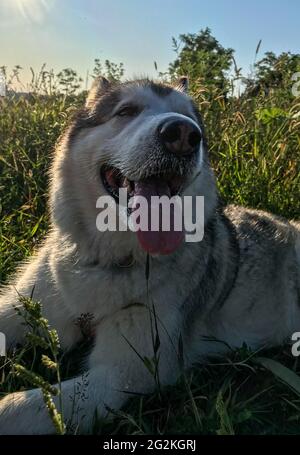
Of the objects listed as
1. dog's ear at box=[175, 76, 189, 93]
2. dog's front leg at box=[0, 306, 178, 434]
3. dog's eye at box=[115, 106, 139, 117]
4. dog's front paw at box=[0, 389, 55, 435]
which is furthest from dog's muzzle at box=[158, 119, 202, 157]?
dog's front paw at box=[0, 389, 55, 435]

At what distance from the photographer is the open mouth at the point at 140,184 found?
110 inches

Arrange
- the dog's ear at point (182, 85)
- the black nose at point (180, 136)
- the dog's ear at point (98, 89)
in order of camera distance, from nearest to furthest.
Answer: the black nose at point (180, 136), the dog's ear at point (98, 89), the dog's ear at point (182, 85)

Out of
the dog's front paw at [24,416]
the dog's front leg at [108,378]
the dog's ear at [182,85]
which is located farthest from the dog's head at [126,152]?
the dog's front paw at [24,416]

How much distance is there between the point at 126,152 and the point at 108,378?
1053 mm

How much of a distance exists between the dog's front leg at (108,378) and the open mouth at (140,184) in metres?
0.56

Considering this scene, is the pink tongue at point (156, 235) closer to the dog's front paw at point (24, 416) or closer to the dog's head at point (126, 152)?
the dog's head at point (126, 152)

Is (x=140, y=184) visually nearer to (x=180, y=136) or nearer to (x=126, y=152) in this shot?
(x=126, y=152)

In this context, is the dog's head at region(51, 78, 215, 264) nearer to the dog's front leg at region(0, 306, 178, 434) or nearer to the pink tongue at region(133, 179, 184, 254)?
the pink tongue at region(133, 179, 184, 254)

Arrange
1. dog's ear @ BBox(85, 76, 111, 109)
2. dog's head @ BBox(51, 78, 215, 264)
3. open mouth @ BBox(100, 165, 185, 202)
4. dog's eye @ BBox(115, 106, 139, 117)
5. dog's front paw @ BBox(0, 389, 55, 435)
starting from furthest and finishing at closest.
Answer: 1. dog's ear @ BBox(85, 76, 111, 109)
2. dog's eye @ BBox(115, 106, 139, 117)
3. open mouth @ BBox(100, 165, 185, 202)
4. dog's head @ BBox(51, 78, 215, 264)
5. dog's front paw @ BBox(0, 389, 55, 435)

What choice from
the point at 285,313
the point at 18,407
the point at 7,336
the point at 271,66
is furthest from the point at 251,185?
the point at 18,407

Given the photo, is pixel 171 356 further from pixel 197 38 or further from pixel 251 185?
pixel 197 38

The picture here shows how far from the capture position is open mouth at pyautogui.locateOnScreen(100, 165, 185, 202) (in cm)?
280

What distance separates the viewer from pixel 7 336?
318cm

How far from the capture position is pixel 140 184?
280 centimetres
